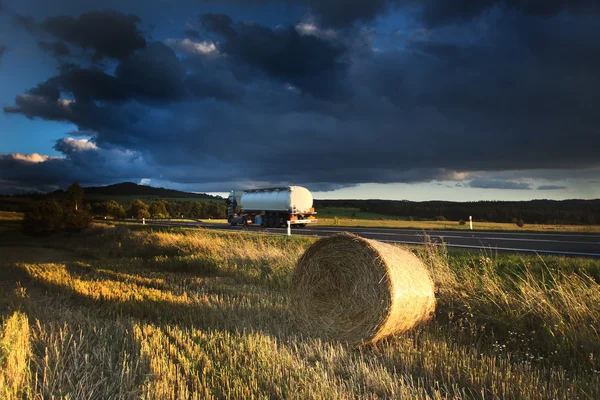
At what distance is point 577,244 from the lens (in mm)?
20469

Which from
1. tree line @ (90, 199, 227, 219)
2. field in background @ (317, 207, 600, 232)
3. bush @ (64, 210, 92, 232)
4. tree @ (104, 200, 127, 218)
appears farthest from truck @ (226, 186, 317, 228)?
tree @ (104, 200, 127, 218)

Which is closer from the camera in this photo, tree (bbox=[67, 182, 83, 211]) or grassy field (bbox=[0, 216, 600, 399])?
grassy field (bbox=[0, 216, 600, 399])

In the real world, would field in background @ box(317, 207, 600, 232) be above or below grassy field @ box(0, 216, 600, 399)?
above

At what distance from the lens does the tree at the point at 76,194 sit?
165 feet

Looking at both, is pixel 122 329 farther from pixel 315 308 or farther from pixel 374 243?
pixel 374 243

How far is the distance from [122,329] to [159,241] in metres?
17.6

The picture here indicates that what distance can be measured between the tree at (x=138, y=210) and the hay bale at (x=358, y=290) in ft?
223

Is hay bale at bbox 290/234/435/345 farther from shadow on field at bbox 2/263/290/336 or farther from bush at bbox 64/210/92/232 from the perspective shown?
bush at bbox 64/210/92/232

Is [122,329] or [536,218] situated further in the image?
[536,218]

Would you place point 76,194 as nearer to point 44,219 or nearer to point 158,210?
point 44,219

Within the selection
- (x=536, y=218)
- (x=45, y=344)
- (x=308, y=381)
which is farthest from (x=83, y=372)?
(x=536, y=218)

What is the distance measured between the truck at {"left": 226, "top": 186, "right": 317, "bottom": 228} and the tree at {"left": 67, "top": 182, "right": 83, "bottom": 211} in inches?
649

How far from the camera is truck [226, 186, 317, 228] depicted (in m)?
41.7

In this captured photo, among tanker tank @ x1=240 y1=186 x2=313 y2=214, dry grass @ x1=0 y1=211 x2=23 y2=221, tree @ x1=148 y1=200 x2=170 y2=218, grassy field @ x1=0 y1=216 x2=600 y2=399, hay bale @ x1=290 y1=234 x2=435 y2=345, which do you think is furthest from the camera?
tree @ x1=148 y1=200 x2=170 y2=218
